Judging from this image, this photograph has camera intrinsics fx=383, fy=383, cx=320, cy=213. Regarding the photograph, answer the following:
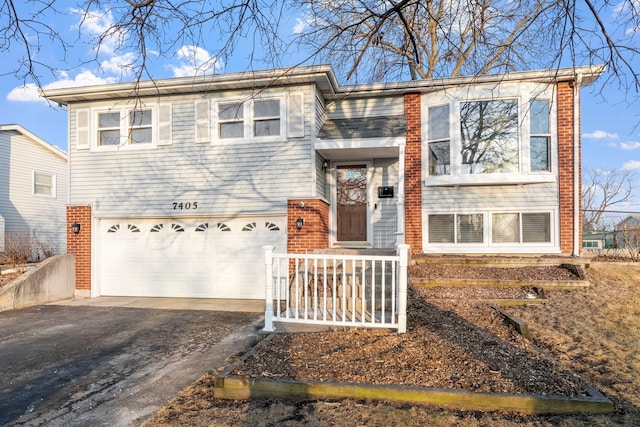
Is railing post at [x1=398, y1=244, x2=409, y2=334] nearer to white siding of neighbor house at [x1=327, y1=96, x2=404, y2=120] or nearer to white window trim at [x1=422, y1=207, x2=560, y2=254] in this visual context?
white window trim at [x1=422, y1=207, x2=560, y2=254]

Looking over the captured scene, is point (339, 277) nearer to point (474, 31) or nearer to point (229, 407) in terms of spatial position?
point (229, 407)

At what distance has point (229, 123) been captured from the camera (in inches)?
361

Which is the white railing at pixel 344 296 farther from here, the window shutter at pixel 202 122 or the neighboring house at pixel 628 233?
the neighboring house at pixel 628 233

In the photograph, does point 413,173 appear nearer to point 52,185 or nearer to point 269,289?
point 269,289

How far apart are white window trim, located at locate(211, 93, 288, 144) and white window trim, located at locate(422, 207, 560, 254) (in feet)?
13.1

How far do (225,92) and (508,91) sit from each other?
21.5 feet

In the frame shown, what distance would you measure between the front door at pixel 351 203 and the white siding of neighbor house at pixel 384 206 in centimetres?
27

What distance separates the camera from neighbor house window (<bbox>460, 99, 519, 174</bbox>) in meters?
8.77

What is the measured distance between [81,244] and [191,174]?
3.37 metres

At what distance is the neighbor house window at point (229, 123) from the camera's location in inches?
359

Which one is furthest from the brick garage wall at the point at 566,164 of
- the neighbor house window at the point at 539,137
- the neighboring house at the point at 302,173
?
the neighbor house window at the point at 539,137

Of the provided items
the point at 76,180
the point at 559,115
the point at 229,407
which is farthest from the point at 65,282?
the point at 559,115

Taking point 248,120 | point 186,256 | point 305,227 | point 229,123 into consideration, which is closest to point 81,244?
point 186,256

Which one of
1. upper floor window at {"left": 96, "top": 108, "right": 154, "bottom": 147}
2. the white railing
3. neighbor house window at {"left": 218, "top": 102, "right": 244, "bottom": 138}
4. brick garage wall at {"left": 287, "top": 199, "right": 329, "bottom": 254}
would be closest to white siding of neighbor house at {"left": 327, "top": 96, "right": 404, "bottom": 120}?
neighbor house window at {"left": 218, "top": 102, "right": 244, "bottom": 138}
